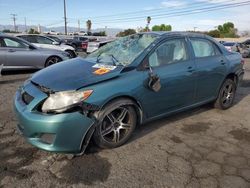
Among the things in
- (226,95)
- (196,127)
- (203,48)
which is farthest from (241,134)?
(203,48)

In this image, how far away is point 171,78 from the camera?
439 centimetres

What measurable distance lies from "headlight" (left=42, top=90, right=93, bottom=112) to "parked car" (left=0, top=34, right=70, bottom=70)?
6522 mm

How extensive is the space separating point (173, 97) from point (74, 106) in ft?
5.76

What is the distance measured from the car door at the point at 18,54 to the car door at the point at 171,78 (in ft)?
21.4

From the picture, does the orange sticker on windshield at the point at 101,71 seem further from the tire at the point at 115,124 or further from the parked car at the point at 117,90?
the tire at the point at 115,124

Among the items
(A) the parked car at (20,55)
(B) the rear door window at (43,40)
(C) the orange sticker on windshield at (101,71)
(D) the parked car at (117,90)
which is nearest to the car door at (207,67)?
(D) the parked car at (117,90)

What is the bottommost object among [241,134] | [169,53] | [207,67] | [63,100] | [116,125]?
[241,134]

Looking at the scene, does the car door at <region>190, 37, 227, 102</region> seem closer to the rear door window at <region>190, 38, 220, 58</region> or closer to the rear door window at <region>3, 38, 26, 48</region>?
the rear door window at <region>190, 38, 220, 58</region>

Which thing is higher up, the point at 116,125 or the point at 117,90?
the point at 117,90

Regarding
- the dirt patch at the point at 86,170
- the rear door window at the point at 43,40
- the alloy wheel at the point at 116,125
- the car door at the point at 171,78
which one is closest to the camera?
the dirt patch at the point at 86,170

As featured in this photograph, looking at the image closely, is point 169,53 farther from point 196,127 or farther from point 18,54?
point 18,54

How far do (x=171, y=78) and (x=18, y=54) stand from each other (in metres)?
6.79

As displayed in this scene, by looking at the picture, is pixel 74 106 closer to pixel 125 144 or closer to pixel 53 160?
pixel 53 160

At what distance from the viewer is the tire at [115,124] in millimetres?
3672
